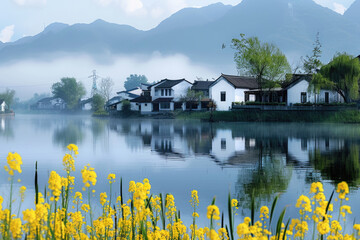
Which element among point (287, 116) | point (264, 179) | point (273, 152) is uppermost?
point (287, 116)

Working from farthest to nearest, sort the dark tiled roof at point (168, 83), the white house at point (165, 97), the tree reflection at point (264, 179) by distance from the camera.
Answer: the dark tiled roof at point (168, 83) → the white house at point (165, 97) → the tree reflection at point (264, 179)

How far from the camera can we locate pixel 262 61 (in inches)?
2648

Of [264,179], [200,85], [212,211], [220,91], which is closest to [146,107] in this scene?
[200,85]

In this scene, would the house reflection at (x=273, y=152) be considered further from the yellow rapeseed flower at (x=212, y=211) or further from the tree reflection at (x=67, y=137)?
the yellow rapeseed flower at (x=212, y=211)

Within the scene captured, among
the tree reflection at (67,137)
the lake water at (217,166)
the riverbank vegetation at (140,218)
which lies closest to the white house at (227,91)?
the tree reflection at (67,137)

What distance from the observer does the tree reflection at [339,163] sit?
16.3 meters

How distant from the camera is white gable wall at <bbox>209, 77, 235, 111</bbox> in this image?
76.7 metres

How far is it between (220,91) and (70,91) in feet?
296

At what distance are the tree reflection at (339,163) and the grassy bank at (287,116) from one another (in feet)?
101

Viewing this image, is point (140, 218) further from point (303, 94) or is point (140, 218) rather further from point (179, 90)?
point (179, 90)

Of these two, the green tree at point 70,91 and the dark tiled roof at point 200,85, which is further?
the green tree at point 70,91

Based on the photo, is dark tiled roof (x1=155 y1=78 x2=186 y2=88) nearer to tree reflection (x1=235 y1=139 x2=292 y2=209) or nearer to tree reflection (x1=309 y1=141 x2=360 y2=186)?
tree reflection (x1=309 y1=141 x2=360 y2=186)

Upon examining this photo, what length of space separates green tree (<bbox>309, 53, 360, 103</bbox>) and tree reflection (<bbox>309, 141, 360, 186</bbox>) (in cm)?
3165

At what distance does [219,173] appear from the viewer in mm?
17625
